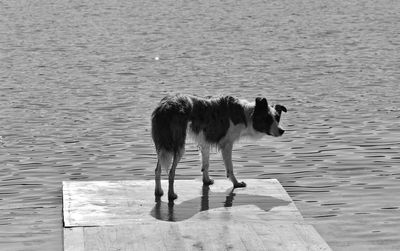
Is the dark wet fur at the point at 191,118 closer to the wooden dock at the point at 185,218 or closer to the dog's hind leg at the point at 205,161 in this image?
the dog's hind leg at the point at 205,161

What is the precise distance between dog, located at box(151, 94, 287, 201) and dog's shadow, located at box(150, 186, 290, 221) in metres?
0.36

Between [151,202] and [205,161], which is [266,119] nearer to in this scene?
[205,161]

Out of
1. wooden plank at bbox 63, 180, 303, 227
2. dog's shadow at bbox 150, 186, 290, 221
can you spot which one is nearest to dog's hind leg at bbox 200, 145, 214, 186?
wooden plank at bbox 63, 180, 303, 227

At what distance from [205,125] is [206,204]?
1396mm

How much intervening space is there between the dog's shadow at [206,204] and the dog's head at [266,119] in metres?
1.18

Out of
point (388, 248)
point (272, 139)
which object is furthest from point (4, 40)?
point (388, 248)

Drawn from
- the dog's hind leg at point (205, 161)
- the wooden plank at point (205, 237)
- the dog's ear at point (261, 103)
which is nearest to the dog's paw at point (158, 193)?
the dog's hind leg at point (205, 161)

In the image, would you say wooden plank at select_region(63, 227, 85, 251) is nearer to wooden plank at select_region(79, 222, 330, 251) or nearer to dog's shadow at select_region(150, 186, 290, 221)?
wooden plank at select_region(79, 222, 330, 251)

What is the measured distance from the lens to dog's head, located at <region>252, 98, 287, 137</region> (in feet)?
56.5

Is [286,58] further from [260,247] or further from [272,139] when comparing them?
[260,247]

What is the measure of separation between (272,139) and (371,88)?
7.62 metres

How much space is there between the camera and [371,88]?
29594 millimetres

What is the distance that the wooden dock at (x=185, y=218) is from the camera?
13859 mm

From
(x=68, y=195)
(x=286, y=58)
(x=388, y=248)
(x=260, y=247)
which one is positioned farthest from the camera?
(x=286, y=58)
